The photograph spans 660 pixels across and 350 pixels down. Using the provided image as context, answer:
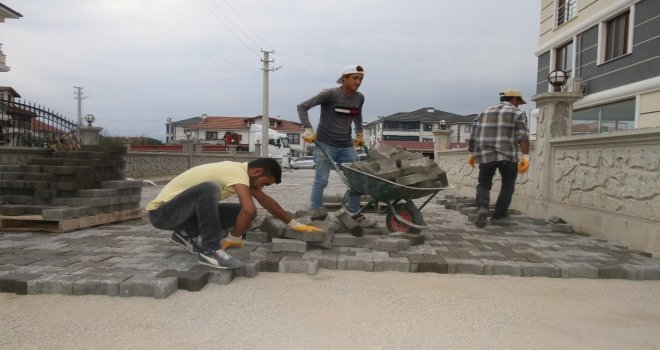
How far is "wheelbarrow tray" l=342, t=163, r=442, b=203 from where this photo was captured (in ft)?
13.6

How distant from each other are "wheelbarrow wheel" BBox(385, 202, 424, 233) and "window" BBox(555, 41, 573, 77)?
42.6ft

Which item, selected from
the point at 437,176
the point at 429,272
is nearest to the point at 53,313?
the point at 429,272

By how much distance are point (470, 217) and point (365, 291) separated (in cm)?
340

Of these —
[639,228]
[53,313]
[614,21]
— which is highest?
[614,21]

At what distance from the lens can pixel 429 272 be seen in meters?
3.54

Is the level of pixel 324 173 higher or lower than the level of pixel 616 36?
lower

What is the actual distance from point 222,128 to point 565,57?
4851 centimetres

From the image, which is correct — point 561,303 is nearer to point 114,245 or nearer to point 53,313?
point 53,313

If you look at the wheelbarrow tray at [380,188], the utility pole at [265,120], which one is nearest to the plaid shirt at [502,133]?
the wheelbarrow tray at [380,188]

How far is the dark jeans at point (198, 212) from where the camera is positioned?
A: 10.9 ft

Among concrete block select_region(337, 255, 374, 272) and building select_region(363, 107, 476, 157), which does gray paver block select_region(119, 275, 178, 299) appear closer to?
→ concrete block select_region(337, 255, 374, 272)

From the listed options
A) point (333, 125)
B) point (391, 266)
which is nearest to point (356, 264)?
point (391, 266)

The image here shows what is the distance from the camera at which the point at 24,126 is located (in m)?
8.09

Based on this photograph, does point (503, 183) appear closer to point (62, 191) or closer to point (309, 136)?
point (309, 136)
